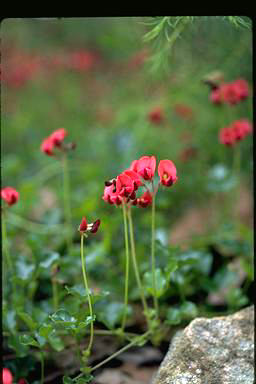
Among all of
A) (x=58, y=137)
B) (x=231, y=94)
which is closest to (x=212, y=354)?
(x=58, y=137)

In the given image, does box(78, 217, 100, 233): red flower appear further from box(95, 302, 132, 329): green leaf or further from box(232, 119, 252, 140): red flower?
box(232, 119, 252, 140): red flower

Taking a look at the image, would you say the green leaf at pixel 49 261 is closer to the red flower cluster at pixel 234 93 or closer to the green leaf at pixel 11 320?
the green leaf at pixel 11 320

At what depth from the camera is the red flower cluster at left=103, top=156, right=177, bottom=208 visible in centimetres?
112

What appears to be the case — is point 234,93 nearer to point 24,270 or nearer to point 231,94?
point 231,94

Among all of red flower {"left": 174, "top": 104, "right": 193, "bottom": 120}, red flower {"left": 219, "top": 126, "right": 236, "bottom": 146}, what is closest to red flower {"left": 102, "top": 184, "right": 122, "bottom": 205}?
red flower {"left": 219, "top": 126, "right": 236, "bottom": 146}

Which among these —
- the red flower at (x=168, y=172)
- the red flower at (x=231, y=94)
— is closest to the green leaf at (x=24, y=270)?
the red flower at (x=168, y=172)

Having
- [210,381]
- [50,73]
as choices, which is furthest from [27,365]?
[50,73]

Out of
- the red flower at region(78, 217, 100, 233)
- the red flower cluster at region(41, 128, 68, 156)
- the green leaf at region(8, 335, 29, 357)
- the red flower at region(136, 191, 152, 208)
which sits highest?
the red flower cluster at region(41, 128, 68, 156)

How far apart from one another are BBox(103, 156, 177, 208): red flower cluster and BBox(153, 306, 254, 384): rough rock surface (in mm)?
313

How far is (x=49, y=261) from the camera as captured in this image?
1505mm

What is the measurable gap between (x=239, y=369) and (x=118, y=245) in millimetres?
984

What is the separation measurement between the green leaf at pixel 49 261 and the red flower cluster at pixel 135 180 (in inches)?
15.6

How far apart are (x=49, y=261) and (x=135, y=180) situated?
1.58ft

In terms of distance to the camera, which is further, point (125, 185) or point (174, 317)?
point (174, 317)
